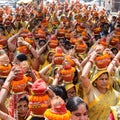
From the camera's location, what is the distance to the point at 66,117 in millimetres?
3156

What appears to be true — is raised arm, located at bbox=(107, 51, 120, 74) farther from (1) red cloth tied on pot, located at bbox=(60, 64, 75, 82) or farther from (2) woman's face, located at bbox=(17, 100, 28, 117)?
(2) woman's face, located at bbox=(17, 100, 28, 117)

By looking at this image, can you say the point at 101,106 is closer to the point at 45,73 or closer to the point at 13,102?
the point at 13,102

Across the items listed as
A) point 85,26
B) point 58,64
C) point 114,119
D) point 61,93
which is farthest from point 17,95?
point 85,26

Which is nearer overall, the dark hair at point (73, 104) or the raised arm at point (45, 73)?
the dark hair at point (73, 104)

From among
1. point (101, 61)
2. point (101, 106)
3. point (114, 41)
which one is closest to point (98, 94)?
point (101, 106)

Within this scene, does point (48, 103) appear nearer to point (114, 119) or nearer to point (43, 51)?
point (114, 119)

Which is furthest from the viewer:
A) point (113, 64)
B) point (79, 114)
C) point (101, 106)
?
point (113, 64)

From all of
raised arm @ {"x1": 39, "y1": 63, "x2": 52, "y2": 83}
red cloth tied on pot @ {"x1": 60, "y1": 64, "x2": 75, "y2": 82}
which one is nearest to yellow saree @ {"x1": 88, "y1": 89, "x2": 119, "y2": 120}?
red cloth tied on pot @ {"x1": 60, "y1": 64, "x2": 75, "y2": 82}

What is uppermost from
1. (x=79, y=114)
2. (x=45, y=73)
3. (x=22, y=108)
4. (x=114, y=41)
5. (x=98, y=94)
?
(x=79, y=114)

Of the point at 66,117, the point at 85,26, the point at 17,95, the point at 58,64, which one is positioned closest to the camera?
the point at 66,117

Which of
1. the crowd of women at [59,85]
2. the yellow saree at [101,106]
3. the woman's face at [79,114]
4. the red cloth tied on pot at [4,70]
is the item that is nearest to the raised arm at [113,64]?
the crowd of women at [59,85]

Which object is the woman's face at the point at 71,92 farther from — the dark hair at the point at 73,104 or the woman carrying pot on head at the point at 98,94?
the dark hair at the point at 73,104

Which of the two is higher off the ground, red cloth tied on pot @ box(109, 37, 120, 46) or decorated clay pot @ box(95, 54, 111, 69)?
decorated clay pot @ box(95, 54, 111, 69)

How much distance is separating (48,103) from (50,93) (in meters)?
0.23
